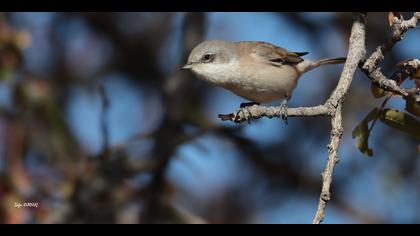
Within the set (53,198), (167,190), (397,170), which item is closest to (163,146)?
(167,190)

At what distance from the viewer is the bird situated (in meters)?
3.80

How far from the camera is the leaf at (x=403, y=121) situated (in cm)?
250

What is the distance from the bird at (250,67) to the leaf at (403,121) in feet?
3.74

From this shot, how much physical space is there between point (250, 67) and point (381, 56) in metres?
1.44

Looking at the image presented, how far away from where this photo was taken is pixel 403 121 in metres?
2.51

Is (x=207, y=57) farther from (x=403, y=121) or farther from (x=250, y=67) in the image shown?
(x=403, y=121)

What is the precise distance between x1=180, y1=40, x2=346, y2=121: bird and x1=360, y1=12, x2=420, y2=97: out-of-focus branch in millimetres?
1137

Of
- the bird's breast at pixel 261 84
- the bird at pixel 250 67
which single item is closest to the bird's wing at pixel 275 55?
the bird at pixel 250 67

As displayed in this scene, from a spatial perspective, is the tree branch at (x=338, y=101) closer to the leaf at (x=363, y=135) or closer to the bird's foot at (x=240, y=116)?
the leaf at (x=363, y=135)

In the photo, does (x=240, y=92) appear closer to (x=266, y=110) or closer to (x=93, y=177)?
(x=266, y=110)

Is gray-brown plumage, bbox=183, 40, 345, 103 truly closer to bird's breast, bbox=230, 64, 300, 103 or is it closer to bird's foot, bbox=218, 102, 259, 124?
bird's breast, bbox=230, 64, 300, 103

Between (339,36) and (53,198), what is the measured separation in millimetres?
3631

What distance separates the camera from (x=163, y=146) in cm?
491

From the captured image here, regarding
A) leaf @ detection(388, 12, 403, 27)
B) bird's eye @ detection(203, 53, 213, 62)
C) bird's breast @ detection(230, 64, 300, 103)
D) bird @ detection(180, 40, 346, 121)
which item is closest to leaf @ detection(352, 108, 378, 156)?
leaf @ detection(388, 12, 403, 27)
